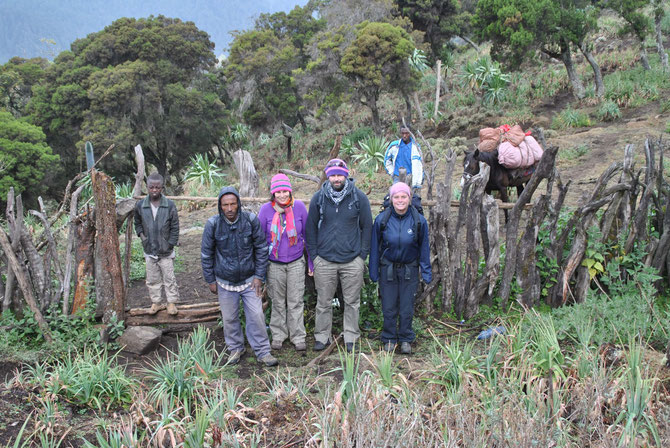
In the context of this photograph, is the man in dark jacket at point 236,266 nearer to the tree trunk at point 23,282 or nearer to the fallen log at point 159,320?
the fallen log at point 159,320

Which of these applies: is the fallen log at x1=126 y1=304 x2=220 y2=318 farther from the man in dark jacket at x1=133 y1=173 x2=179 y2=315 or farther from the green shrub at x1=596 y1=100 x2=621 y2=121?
the green shrub at x1=596 y1=100 x2=621 y2=121

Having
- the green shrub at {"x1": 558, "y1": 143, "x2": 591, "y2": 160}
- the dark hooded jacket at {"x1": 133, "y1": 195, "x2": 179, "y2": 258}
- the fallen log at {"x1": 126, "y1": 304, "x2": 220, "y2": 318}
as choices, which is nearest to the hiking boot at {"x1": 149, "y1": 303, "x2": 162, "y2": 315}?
the fallen log at {"x1": 126, "y1": 304, "x2": 220, "y2": 318}

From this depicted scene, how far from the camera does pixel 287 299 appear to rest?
14.8 ft

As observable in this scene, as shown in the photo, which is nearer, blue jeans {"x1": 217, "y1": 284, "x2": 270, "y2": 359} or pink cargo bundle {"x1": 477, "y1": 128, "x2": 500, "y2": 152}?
blue jeans {"x1": 217, "y1": 284, "x2": 270, "y2": 359}

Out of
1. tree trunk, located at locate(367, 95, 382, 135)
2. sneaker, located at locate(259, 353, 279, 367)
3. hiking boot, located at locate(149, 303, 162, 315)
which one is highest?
tree trunk, located at locate(367, 95, 382, 135)

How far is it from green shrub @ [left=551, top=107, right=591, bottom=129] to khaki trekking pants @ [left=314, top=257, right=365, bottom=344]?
1237cm

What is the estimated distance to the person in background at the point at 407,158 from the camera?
654 cm

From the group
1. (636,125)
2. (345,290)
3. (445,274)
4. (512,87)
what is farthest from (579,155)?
(345,290)

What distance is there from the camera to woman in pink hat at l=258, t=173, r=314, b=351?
14.0 feet

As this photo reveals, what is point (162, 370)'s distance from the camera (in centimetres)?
362

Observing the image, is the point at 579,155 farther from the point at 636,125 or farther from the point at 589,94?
the point at 589,94

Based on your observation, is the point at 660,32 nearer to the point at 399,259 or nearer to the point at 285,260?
the point at 399,259

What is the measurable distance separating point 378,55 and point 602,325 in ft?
50.0

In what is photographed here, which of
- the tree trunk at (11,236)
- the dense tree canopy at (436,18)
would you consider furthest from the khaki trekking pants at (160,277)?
the dense tree canopy at (436,18)
